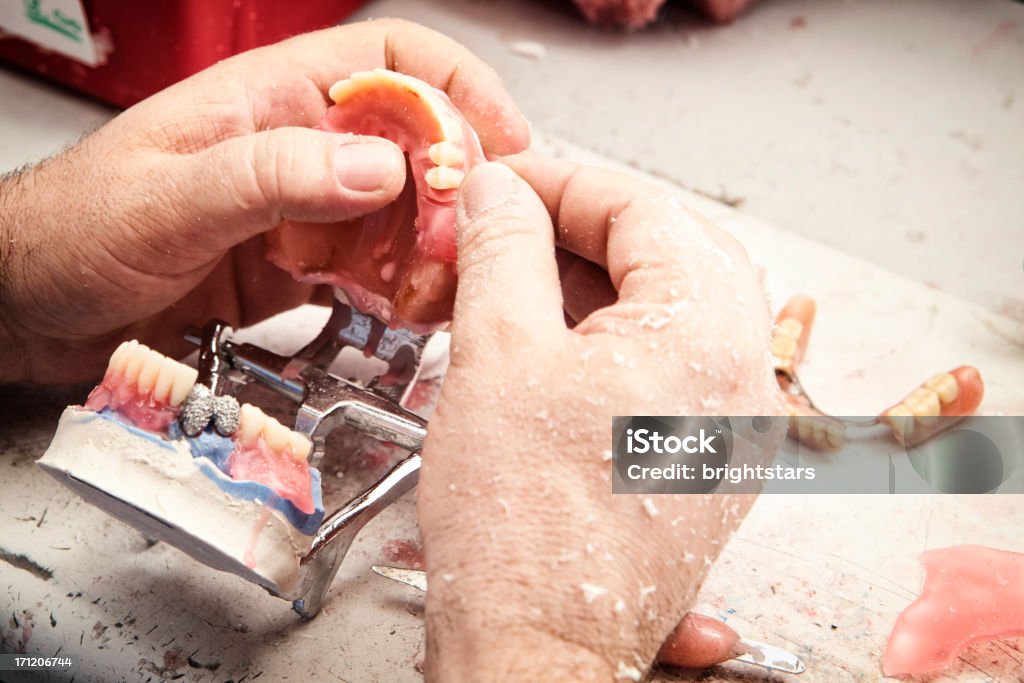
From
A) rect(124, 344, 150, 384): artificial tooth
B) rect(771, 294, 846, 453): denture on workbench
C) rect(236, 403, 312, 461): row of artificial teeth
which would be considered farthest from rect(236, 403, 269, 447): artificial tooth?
rect(771, 294, 846, 453): denture on workbench

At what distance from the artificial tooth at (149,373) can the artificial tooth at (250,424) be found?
0.09m

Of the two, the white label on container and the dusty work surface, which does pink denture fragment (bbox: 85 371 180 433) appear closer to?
the dusty work surface

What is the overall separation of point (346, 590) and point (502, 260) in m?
0.44

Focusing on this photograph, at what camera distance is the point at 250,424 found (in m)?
0.91

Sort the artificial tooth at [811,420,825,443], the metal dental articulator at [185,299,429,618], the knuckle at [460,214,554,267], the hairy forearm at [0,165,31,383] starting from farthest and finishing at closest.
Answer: the artificial tooth at [811,420,825,443], the hairy forearm at [0,165,31,383], the metal dental articulator at [185,299,429,618], the knuckle at [460,214,554,267]

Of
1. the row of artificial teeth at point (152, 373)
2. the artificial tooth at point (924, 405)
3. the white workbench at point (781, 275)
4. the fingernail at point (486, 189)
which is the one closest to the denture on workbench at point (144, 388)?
the row of artificial teeth at point (152, 373)

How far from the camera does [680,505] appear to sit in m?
0.75

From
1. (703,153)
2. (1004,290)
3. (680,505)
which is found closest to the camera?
(680,505)

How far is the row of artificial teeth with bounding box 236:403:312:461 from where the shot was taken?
2.97 ft

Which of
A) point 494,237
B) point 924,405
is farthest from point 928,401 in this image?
point 494,237

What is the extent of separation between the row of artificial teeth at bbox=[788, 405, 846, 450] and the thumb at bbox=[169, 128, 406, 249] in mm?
597

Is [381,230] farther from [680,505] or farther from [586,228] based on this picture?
[680,505]

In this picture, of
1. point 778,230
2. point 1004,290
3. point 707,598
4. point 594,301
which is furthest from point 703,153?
point 707,598

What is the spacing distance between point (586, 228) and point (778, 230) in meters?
0.74
